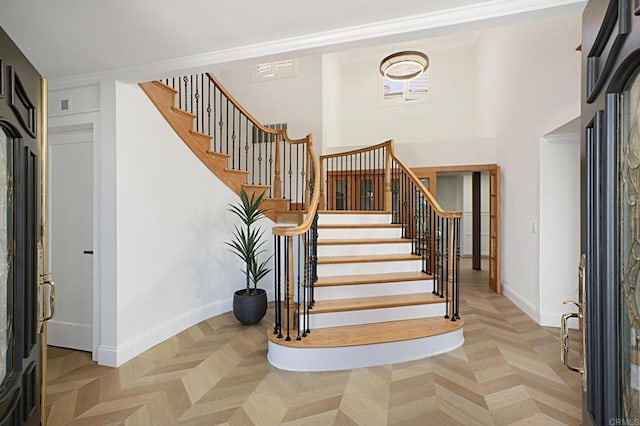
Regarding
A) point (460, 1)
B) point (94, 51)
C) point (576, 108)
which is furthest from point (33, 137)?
point (576, 108)

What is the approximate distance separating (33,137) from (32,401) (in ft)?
3.54

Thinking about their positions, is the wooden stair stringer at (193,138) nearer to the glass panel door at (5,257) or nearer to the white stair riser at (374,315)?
the white stair riser at (374,315)

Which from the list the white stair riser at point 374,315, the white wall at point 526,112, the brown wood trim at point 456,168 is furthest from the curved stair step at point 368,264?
the brown wood trim at point 456,168

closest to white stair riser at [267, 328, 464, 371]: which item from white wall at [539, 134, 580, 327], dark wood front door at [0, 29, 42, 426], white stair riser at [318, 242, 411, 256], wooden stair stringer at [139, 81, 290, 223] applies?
white stair riser at [318, 242, 411, 256]

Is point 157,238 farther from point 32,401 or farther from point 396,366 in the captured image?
point 396,366

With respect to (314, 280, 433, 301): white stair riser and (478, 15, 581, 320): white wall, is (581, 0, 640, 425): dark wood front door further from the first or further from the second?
(478, 15, 581, 320): white wall

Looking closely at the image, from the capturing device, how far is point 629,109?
2.68 ft

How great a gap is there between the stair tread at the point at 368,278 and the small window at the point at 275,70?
4751mm

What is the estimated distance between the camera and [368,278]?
3.56 meters

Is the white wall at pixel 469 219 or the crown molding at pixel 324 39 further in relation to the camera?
the white wall at pixel 469 219

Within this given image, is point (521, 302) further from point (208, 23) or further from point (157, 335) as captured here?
point (208, 23)

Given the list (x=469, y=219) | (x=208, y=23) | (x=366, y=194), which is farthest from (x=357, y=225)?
(x=469, y=219)

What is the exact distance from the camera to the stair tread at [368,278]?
3.37 m

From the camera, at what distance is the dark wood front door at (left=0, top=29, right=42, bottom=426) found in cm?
117
